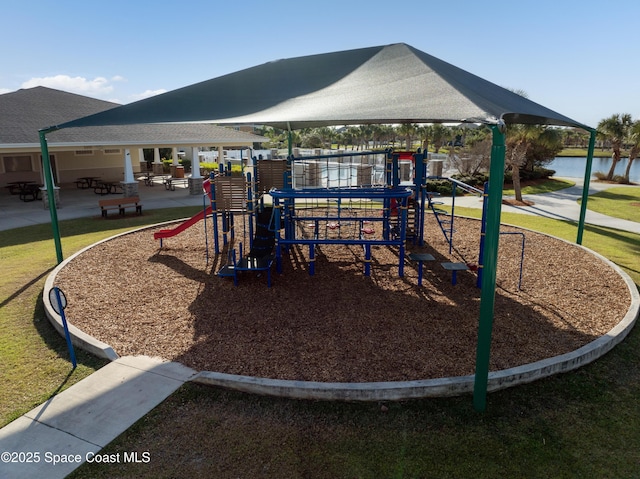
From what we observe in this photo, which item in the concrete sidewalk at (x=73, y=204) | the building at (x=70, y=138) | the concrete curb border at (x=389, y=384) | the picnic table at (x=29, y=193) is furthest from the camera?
the picnic table at (x=29, y=193)

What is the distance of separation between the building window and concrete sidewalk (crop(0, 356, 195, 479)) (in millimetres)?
A: 24649

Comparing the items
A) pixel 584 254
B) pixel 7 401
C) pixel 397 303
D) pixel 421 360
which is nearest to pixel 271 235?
pixel 397 303

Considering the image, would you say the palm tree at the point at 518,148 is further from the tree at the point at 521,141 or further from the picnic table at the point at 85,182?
the picnic table at the point at 85,182

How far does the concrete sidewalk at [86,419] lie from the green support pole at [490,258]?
3556mm

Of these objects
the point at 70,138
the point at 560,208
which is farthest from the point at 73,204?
the point at 560,208

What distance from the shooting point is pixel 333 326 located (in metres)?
7.11

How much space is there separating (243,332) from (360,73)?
20.5ft

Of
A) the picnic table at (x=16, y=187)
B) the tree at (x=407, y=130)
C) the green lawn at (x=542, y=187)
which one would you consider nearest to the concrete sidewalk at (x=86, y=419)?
the picnic table at (x=16, y=187)

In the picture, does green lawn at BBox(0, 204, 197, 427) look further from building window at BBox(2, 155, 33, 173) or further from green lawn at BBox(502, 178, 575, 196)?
green lawn at BBox(502, 178, 575, 196)

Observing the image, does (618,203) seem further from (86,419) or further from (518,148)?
(86,419)

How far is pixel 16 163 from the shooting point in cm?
2514

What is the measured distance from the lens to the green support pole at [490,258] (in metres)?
4.66

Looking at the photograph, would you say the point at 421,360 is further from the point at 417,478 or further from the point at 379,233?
the point at 379,233

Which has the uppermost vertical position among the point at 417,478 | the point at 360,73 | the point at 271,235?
the point at 360,73
